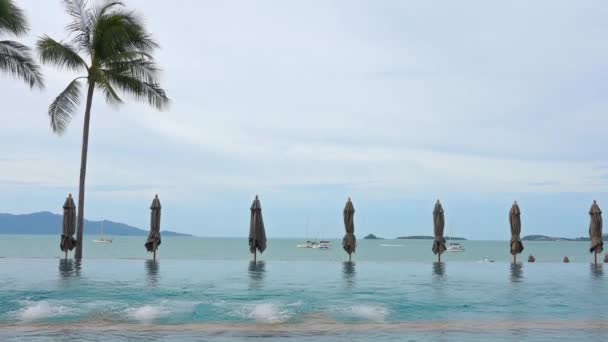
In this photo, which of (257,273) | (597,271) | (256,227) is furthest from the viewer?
(256,227)

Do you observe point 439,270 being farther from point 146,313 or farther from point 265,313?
point 146,313

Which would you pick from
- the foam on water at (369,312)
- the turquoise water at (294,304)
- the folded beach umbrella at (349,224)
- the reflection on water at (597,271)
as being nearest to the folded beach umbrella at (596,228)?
the reflection on water at (597,271)

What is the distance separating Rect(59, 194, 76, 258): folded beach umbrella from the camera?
25.9 m

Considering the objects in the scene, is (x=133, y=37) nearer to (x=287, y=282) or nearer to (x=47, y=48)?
(x=47, y=48)

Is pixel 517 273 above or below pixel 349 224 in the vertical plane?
below

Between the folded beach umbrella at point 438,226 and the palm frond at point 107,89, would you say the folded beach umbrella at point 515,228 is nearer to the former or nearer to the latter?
the folded beach umbrella at point 438,226

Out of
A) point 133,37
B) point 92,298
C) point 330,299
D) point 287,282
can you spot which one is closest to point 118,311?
point 92,298

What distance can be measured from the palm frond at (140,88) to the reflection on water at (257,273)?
8.06 meters

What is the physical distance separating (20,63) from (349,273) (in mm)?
14563

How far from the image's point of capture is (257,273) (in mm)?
22422

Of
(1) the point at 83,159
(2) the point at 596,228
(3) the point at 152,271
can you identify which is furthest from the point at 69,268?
(2) the point at 596,228

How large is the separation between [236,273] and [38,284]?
6.79 metres

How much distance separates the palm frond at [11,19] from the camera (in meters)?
22.1

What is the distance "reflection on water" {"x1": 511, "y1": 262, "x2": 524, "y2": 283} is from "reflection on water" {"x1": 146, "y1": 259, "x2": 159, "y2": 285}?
11.5m
